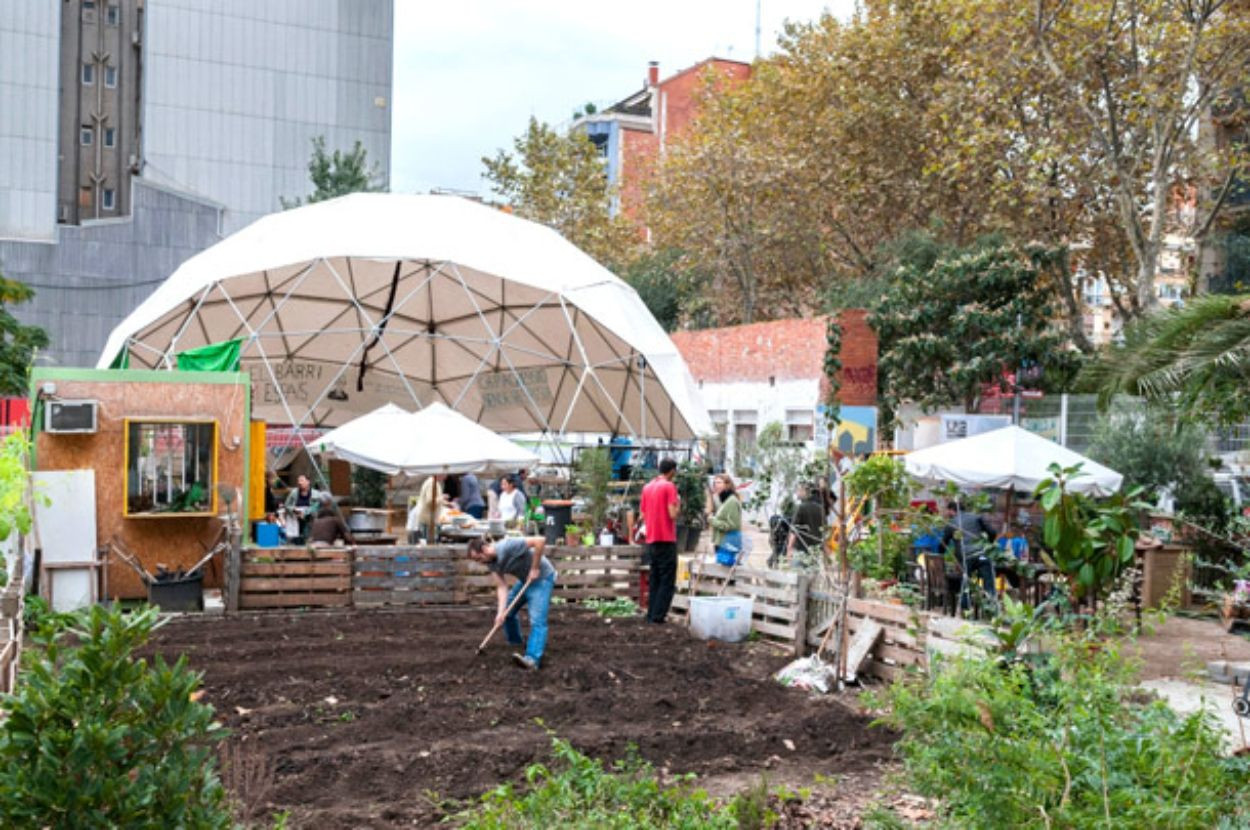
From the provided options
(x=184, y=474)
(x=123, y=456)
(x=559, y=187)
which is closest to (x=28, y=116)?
(x=559, y=187)

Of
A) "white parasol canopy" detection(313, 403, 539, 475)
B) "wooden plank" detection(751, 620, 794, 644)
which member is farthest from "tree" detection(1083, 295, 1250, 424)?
"white parasol canopy" detection(313, 403, 539, 475)

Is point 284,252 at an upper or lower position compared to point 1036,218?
lower

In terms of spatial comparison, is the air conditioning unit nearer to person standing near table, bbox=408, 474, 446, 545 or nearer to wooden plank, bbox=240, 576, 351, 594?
wooden plank, bbox=240, 576, 351, 594

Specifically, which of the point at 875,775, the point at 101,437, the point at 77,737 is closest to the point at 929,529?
the point at 875,775

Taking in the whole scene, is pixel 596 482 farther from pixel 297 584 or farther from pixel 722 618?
pixel 722 618

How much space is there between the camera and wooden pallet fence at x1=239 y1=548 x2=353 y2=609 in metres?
15.7

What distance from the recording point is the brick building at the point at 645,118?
6812 centimetres

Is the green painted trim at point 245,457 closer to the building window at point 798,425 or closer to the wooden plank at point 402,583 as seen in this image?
the wooden plank at point 402,583

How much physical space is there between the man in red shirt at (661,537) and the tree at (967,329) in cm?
1171

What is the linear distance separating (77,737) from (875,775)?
5.66m

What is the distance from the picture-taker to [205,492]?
16453 mm

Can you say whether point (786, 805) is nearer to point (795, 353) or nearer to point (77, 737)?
point (77, 737)

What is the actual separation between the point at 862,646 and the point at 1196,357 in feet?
12.2

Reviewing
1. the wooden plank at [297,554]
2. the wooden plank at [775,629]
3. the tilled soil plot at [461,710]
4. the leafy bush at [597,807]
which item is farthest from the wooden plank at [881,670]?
the wooden plank at [297,554]
